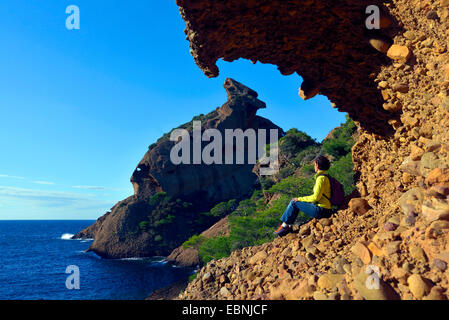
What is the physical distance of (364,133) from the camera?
4.86 metres

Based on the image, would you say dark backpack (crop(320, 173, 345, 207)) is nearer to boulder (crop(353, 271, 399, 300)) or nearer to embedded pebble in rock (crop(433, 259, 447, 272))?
boulder (crop(353, 271, 399, 300))

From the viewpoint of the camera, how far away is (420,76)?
10.8 feet

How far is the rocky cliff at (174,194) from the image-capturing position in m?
38.5

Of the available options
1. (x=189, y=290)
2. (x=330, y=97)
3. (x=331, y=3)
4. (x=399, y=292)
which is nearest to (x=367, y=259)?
(x=399, y=292)

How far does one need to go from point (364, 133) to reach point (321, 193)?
178 cm

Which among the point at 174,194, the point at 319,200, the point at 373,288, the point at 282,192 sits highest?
the point at 174,194

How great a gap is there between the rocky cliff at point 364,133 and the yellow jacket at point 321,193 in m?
0.26

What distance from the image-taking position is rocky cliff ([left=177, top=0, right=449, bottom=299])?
2.42 meters

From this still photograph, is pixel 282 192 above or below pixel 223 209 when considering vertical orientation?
above

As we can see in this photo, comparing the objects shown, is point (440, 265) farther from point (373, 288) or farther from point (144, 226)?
point (144, 226)

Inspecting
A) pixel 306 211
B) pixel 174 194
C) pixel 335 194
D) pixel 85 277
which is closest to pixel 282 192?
pixel 335 194

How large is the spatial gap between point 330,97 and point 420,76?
1.70 m

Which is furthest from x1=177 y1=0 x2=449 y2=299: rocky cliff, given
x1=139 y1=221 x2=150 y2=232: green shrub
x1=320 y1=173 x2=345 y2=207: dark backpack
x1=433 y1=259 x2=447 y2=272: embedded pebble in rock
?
x1=139 y1=221 x2=150 y2=232: green shrub
